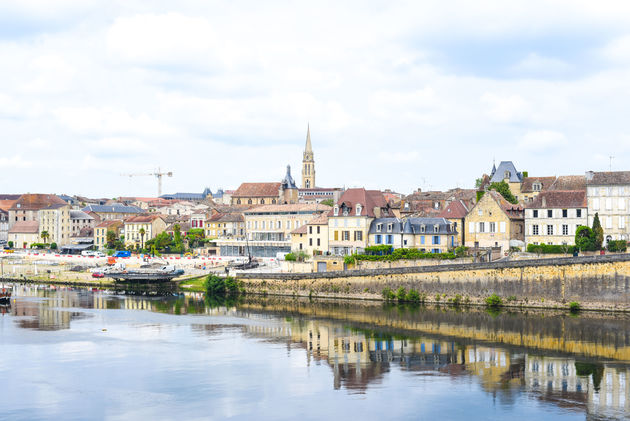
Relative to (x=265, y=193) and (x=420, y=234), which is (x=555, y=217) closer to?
(x=420, y=234)

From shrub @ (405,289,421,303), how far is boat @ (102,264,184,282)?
27223 millimetres

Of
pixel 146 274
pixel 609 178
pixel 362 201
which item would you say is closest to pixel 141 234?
pixel 146 274

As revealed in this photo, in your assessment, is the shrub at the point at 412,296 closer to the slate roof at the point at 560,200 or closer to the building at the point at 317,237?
the building at the point at 317,237

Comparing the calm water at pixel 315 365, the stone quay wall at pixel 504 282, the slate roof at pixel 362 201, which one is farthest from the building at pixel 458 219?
the calm water at pixel 315 365

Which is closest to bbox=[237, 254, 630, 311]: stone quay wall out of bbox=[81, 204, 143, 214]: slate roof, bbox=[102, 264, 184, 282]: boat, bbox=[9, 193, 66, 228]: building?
bbox=[102, 264, 184, 282]: boat

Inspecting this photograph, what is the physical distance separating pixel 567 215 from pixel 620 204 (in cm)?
435

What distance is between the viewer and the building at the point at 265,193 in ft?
402

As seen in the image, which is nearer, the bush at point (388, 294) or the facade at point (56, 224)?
Result: the bush at point (388, 294)

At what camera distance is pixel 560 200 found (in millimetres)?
67438

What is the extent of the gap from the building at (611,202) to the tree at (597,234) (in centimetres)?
134

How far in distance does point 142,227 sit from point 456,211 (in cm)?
5864

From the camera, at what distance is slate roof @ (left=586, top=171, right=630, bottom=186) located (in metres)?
65.2

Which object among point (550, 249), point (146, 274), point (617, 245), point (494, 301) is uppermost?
point (617, 245)

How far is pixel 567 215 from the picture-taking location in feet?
218
